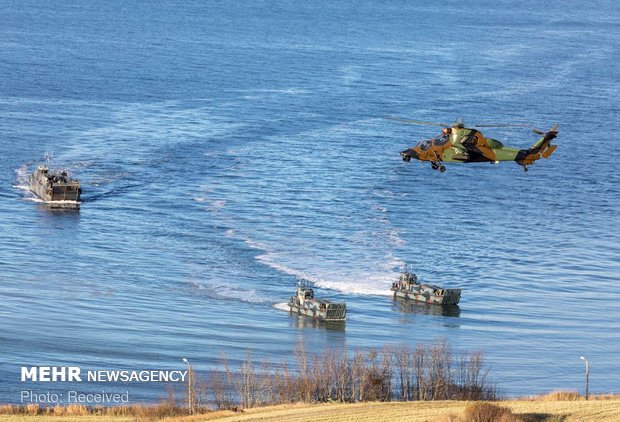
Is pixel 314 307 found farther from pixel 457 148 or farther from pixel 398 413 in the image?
pixel 457 148

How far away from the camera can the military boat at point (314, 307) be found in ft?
492

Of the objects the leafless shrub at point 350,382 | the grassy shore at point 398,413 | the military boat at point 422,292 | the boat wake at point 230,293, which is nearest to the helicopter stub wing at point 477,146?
the grassy shore at point 398,413

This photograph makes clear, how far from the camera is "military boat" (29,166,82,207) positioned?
189m

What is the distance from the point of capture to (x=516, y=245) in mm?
185125

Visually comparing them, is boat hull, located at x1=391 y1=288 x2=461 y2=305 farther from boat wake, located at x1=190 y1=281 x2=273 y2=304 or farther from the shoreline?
the shoreline

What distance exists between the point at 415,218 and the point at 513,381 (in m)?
59.8

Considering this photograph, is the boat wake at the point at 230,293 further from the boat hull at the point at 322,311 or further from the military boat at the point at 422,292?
the military boat at the point at 422,292

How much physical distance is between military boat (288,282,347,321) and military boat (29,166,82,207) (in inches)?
1849

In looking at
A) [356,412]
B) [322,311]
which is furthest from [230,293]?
[356,412]

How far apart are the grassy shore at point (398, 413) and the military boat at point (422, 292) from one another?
54.4 m

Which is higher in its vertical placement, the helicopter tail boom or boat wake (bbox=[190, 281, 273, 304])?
the helicopter tail boom

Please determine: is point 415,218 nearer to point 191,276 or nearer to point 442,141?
point 191,276

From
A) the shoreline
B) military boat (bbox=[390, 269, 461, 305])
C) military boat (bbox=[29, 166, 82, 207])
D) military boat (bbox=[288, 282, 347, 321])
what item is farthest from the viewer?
military boat (bbox=[29, 166, 82, 207])

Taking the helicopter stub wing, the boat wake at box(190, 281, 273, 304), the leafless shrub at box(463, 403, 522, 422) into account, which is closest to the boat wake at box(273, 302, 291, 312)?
the boat wake at box(190, 281, 273, 304)
